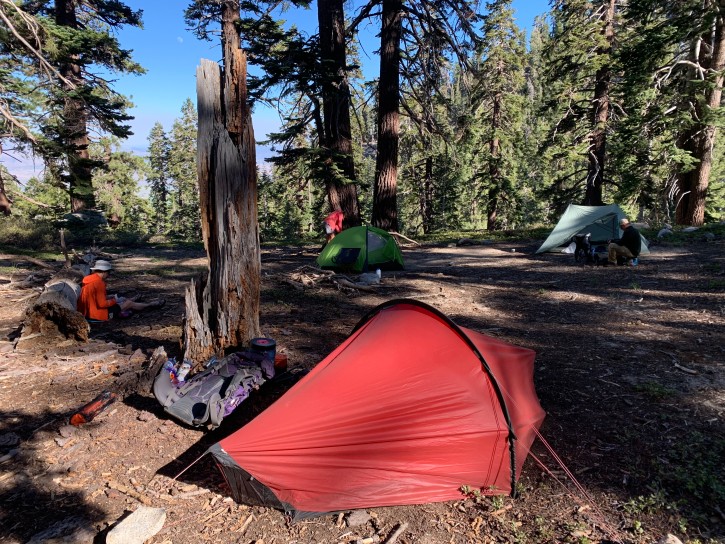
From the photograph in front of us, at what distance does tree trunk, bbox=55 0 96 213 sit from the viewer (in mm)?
14272

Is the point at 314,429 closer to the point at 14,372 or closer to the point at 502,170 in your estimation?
the point at 14,372

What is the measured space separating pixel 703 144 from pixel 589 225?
6767mm

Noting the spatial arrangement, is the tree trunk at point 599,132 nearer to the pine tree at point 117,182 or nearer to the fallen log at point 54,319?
the fallen log at point 54,319

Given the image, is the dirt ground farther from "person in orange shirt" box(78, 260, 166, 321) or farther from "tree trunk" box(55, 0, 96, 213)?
"tree trunk" box(55, 0, 96, 213)

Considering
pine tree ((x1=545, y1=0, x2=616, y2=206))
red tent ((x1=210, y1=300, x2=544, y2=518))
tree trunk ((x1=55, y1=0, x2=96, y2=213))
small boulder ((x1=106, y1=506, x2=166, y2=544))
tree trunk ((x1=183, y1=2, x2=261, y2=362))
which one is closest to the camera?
small boulder ((x1=106, y1=506, x2=166, y2=544))

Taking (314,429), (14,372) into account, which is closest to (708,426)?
(314,429)

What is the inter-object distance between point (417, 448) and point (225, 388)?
2064mm

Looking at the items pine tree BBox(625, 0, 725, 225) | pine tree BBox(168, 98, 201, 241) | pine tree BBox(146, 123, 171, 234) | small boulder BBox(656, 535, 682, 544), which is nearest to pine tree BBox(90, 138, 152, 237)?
pine tree BBox(168, 98, 201, 241)

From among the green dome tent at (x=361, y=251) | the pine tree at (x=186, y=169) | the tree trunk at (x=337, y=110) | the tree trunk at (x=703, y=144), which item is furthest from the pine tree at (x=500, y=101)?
the pine tree at (x=186, y=169)

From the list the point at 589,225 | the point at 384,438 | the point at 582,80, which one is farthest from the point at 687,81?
the point at 384,438

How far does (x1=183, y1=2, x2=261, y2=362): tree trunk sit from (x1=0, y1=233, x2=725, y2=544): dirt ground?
33.8 inches

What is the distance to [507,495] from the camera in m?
3.37

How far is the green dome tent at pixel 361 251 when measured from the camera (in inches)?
431

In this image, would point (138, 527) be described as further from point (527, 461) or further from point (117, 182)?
point (117, 182)
